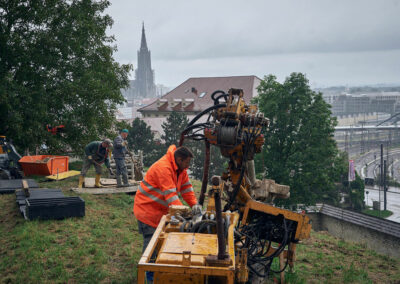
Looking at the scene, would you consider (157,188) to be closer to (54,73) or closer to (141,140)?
(54,73)

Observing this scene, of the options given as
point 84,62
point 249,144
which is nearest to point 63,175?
point 84,62

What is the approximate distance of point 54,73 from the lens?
20.3 metres

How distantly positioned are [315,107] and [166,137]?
18.9 metres

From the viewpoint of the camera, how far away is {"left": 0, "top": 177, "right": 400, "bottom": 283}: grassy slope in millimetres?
6359

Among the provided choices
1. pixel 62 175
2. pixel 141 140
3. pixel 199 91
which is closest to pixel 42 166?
pixel 62 175

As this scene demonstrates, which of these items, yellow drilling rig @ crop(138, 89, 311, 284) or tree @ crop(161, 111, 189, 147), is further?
tree @ crop(161, 111, 189, 147)

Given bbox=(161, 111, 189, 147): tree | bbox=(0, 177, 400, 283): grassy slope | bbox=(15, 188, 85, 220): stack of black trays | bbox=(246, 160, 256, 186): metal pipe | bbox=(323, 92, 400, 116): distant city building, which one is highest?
bbox=(323, 92, 400, 116): distant city building

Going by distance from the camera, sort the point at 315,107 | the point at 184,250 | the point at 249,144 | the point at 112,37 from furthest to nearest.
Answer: the point at 315,107 → the point at 112,37 → the point at 249,144 → the point at 184,250

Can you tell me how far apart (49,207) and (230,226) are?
560cm

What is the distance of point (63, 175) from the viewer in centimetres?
1506

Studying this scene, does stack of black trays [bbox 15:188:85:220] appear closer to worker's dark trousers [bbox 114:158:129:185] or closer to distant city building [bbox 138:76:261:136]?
worker's dark trousers [bbox 114:158:129:185]

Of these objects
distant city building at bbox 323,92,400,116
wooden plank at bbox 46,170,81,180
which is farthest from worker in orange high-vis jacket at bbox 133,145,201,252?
distant city building at bbox 323,92,400,116

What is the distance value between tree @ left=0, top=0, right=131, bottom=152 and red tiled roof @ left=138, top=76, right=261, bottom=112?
41.8m

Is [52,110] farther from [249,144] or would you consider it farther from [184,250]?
[184,250]
